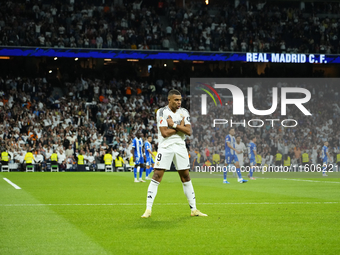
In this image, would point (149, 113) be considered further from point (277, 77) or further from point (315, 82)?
point (315, 82)

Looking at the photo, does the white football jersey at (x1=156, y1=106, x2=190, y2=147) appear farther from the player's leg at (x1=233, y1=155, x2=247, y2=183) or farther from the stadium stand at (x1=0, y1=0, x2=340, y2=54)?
the stadium stand at (x1=0, y1=0, x2=340, y2=54)

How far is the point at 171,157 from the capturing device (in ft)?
30.5

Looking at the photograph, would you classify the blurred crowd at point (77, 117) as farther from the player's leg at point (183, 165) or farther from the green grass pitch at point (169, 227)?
the player's leg at point (183, 165)

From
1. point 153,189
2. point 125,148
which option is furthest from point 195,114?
point 153,189

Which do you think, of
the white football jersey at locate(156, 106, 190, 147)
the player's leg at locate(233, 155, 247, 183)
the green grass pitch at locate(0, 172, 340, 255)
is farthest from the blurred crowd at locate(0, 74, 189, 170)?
the white football jersey at locate(156, 106, 190, 147)

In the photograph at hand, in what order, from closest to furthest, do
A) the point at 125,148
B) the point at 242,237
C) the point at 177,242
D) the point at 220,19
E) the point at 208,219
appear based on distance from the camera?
the point at 177,242 → the point at 242,237 → the point at 208,219 → the point at 125,148 → the point at 220,19

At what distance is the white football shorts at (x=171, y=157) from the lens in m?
9.24

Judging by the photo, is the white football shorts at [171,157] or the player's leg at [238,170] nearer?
the white football shorts at [171,157]

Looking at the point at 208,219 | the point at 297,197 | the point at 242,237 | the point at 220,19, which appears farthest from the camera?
the point at 220,19

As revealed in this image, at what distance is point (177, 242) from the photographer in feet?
22.2

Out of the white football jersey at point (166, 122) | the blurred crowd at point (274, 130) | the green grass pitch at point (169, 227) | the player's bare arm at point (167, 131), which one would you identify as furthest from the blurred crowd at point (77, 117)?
the player's bare arm at point (167, 131)

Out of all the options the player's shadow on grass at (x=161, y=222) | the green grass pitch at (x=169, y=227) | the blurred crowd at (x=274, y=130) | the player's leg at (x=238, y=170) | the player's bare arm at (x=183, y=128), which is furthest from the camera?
the blurred crowd at (x=274, y=130)

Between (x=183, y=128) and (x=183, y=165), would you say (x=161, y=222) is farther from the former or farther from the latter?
(x=183, y=128)

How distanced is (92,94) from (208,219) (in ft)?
104
